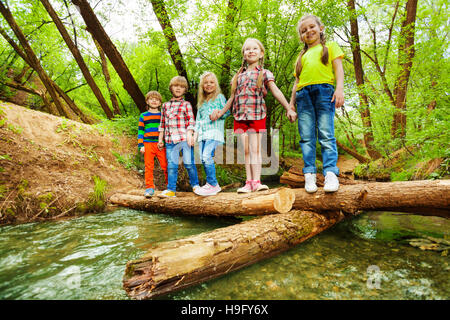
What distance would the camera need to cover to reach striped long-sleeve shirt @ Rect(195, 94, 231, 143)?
3.59 meters

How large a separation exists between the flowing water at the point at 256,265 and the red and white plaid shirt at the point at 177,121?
1.56 meters

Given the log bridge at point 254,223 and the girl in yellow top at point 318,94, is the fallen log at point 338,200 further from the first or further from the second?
the girl in yellow top at point 318,94

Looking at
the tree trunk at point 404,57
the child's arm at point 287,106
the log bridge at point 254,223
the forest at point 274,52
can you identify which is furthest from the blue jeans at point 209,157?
the tree trunk at point 404,57

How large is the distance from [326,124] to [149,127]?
3.17 m

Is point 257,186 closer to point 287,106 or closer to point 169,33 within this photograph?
point 287,106

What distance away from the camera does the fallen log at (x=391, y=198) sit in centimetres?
229

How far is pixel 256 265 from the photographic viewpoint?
2.05 meters

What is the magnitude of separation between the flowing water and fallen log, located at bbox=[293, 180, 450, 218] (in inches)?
15.9

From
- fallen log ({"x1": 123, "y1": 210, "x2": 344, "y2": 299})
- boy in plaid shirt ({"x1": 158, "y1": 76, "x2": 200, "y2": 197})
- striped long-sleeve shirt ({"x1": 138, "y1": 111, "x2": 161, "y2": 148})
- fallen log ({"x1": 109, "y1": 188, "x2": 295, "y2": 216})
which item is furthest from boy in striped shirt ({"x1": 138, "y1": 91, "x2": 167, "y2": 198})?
fallen log ({"x1": 123, "y1": 210, "x2": 344, "y2": 299})
